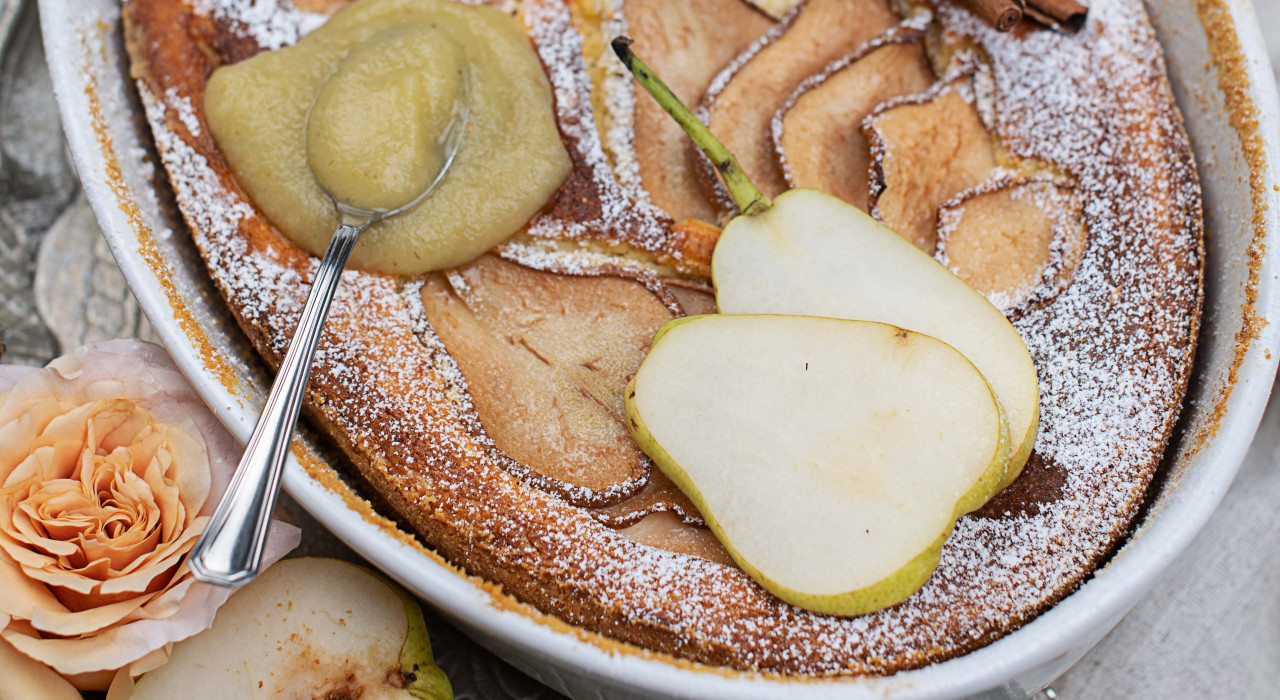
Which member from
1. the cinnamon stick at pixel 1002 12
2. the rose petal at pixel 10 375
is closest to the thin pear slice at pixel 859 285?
the cinnamon stick at pixel 1002 12

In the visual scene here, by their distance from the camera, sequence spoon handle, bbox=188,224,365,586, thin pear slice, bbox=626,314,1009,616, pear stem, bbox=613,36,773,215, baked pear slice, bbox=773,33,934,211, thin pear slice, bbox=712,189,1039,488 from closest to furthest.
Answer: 1. spoon handle, bbox=188,224,365,586
2. thin pear slice, bbox=626,314,1009,616
3. thin pear slice, bbox=712,189,1039,488
4. pear stem, bbox=613,36,773,215
5. baked pear slice, bbox=773,33,934,211

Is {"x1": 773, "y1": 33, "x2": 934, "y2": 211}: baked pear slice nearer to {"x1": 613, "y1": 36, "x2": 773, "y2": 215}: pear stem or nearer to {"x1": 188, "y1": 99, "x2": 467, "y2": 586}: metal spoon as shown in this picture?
{"x1": 613, "y1": 36, "x2": 773, "y2": 215}: pear stem

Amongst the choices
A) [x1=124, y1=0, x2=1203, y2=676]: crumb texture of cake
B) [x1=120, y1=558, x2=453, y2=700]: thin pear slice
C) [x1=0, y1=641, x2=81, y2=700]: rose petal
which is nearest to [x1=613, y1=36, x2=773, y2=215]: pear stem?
[x1=124, y1=0, x2=1203, y2=676]: crumb texture of cake

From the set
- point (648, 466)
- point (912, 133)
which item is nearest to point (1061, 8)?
point (912, 133)

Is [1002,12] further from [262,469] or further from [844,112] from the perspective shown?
[262,469]

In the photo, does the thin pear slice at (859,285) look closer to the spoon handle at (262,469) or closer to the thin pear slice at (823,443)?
the thin pear slice at (823,443)

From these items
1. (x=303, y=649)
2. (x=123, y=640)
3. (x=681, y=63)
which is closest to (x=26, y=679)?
(x=123, y=640)
